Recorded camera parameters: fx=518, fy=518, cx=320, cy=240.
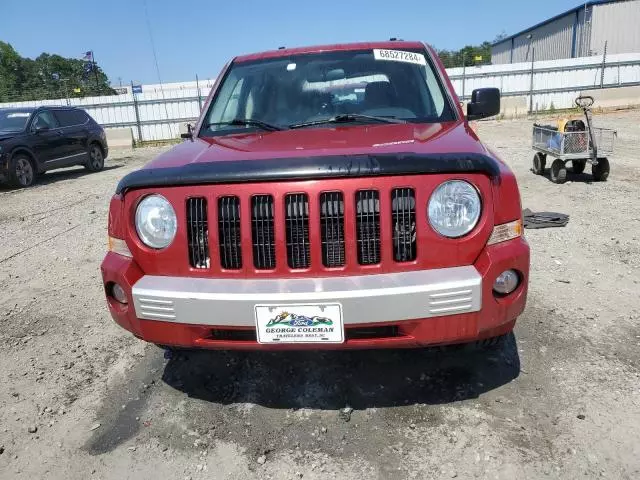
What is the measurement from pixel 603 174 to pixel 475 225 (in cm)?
686

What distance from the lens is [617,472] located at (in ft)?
6.88

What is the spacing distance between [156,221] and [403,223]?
3.66ft

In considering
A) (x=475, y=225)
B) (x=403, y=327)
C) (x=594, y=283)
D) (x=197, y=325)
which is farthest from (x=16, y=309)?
(x=594, y=283)

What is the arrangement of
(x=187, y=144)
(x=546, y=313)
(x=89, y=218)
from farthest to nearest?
(x=89, y=218) < (x=546, y=313) < (x=187, y=144)

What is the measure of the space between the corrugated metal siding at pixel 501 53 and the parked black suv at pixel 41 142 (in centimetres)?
4554

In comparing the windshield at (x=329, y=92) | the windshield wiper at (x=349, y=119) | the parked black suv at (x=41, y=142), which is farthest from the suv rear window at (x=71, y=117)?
the windshield wiper at (x=349, y=119)

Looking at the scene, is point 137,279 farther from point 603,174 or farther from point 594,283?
point 603,174

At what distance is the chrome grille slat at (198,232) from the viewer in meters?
2.29

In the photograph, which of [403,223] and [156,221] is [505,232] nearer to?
[403,223]

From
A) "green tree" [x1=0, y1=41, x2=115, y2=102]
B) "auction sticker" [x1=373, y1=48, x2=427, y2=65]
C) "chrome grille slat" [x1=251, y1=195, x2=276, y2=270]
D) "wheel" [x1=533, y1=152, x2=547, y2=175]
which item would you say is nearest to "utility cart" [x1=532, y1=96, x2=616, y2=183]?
"wheel" [x1=533, y1=152, x2=547, y2=175]

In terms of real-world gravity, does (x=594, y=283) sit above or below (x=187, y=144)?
below

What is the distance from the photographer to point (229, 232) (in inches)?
89.8

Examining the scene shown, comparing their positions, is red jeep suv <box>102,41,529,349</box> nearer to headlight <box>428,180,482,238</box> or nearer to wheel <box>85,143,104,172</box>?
headlight <box>428,180,482,238</box>

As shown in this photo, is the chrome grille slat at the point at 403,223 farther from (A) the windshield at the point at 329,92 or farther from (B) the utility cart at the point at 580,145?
(B) the utility cart at the point at 580,145
